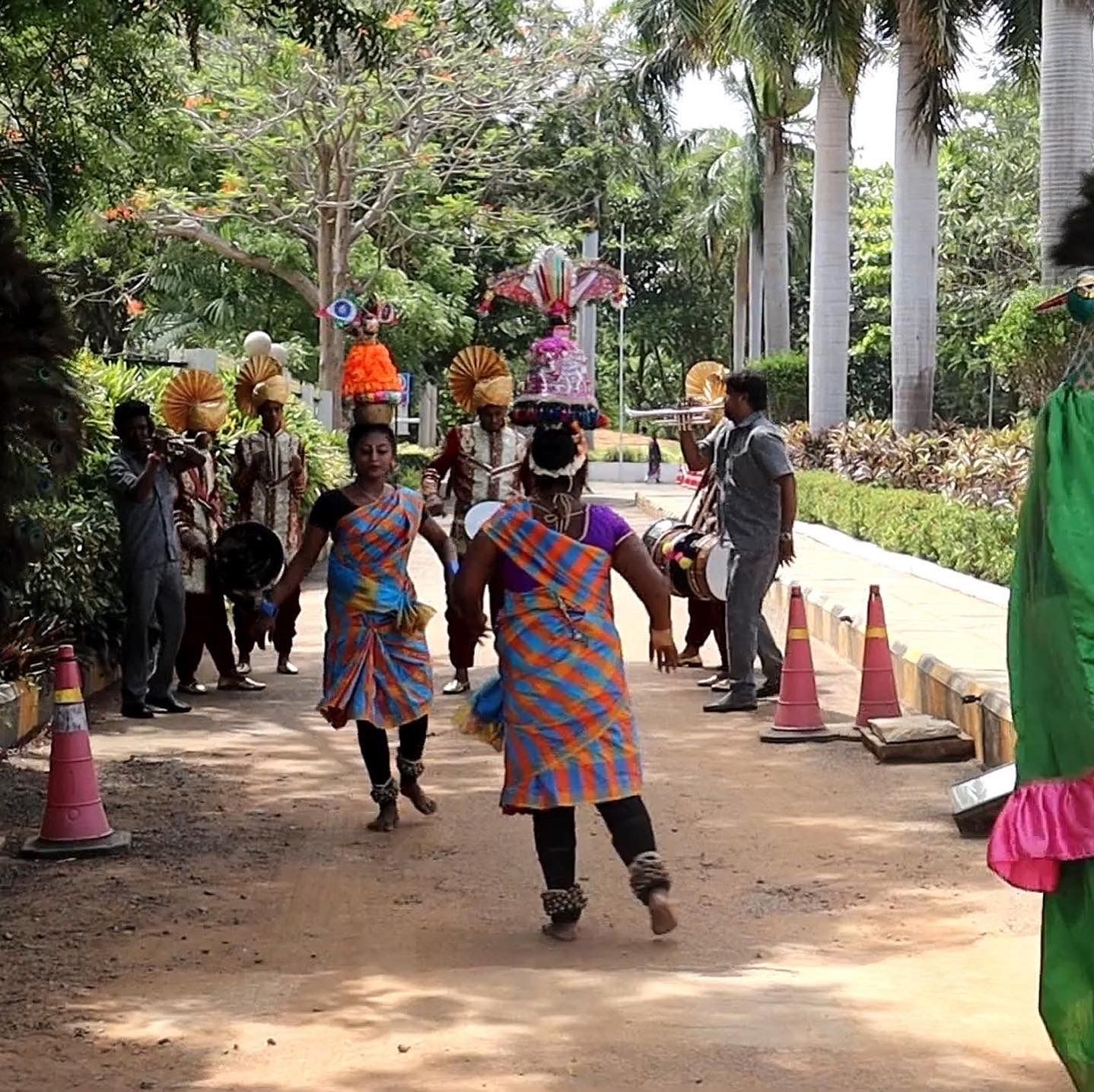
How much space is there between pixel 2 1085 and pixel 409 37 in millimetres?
22764

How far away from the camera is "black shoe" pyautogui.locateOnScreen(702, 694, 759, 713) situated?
11.0m

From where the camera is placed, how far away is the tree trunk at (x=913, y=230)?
22844mm

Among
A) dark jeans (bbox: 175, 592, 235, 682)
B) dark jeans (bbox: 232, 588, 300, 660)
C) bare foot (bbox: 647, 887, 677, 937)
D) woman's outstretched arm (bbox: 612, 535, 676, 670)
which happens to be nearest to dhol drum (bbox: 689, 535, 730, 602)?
dark jeans (bbox: 232, 588, 300, 660)

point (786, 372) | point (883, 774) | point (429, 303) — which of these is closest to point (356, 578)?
point (883, 774)

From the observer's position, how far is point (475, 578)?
6207 millimetres

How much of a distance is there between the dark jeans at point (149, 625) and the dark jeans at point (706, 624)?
10.9 feet

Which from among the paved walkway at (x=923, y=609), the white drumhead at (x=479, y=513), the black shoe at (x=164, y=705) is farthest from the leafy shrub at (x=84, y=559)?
the paved walkway at (x=923, y=609)

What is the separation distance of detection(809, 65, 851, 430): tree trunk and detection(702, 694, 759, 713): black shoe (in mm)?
17079

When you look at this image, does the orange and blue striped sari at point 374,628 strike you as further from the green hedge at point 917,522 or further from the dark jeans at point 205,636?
the green hedge at point 917,522

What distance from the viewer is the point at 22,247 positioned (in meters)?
8.41

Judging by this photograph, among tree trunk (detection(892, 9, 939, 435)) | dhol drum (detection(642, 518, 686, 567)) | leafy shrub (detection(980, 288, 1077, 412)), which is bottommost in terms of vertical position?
dhol drum (detection(642, 518, 686, 567))

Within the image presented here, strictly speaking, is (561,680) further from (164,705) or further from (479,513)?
(164,705)

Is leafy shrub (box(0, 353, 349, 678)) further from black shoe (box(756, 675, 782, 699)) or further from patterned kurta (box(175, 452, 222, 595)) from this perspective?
black shoe (box(756, 675, 782, 699))

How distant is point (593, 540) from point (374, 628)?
72.6 inches
